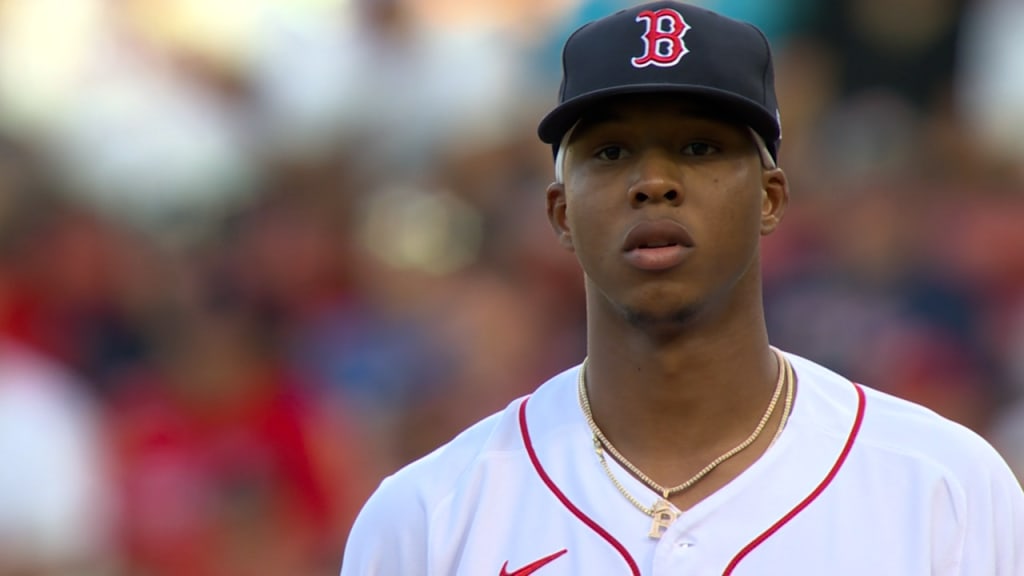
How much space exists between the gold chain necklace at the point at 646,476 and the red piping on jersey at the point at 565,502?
0.06 metres

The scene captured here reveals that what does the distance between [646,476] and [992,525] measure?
1.87 feet

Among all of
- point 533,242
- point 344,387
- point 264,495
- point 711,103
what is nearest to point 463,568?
point 711,103

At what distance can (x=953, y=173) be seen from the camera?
304 inches

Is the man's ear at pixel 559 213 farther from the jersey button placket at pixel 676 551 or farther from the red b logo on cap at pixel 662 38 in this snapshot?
the jersey button placket at pixel 676 551

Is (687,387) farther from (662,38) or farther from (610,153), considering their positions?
(662,38)

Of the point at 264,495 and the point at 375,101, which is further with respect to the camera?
the point at 375,101

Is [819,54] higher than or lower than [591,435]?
higher

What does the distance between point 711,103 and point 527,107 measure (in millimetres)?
5166

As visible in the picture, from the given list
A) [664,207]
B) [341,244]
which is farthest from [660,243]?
[341,244]

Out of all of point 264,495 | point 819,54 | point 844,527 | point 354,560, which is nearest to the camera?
point 844,527

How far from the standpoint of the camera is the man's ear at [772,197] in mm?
3139

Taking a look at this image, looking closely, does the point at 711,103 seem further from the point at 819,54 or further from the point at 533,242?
the point at 819,54

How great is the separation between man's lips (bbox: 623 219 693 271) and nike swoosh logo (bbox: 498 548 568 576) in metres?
0.49

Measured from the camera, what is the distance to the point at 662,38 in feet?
10.0
